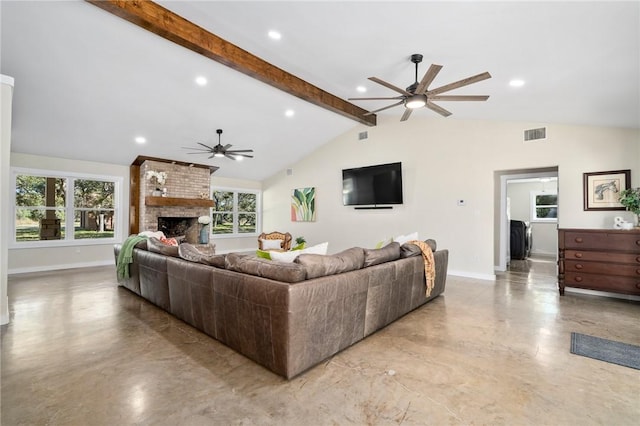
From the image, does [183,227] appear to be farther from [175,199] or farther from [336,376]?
[336,376]

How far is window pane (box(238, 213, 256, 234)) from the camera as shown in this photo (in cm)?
996

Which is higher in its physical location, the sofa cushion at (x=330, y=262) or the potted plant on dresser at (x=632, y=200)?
the potted plant on dresser at (x=632, y=200)

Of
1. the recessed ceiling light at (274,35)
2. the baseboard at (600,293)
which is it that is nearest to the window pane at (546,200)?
the baseboard at (600,293)

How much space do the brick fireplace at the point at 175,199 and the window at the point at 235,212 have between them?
3.05 feet

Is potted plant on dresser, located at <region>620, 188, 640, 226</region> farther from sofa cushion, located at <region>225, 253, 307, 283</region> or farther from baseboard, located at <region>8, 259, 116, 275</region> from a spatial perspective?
baseboard, located at <region>8, 259, 116, 275</region>

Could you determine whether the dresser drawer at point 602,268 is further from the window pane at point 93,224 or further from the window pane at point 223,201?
the window pane at point 93,224

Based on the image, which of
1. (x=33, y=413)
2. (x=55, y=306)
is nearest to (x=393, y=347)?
(x=33, y=413)

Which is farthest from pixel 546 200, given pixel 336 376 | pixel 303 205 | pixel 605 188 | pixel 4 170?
pixel 4 170

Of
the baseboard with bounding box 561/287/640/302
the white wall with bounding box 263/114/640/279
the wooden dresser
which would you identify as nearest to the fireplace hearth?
the white wall with bounding box 263/114/640/279

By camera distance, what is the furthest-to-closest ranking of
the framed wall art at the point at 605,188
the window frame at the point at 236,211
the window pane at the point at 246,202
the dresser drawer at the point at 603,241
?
1. the window pane at the point at 246,202
2. the window frame at the point at 236,211
3. the framed wall art at the point at 605,188
4. the dresser drawer at the point at 603,241

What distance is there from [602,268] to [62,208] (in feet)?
32.5

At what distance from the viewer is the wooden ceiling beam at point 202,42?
10.5ft

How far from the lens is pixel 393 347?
2.67 metres

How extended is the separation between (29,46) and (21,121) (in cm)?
218
